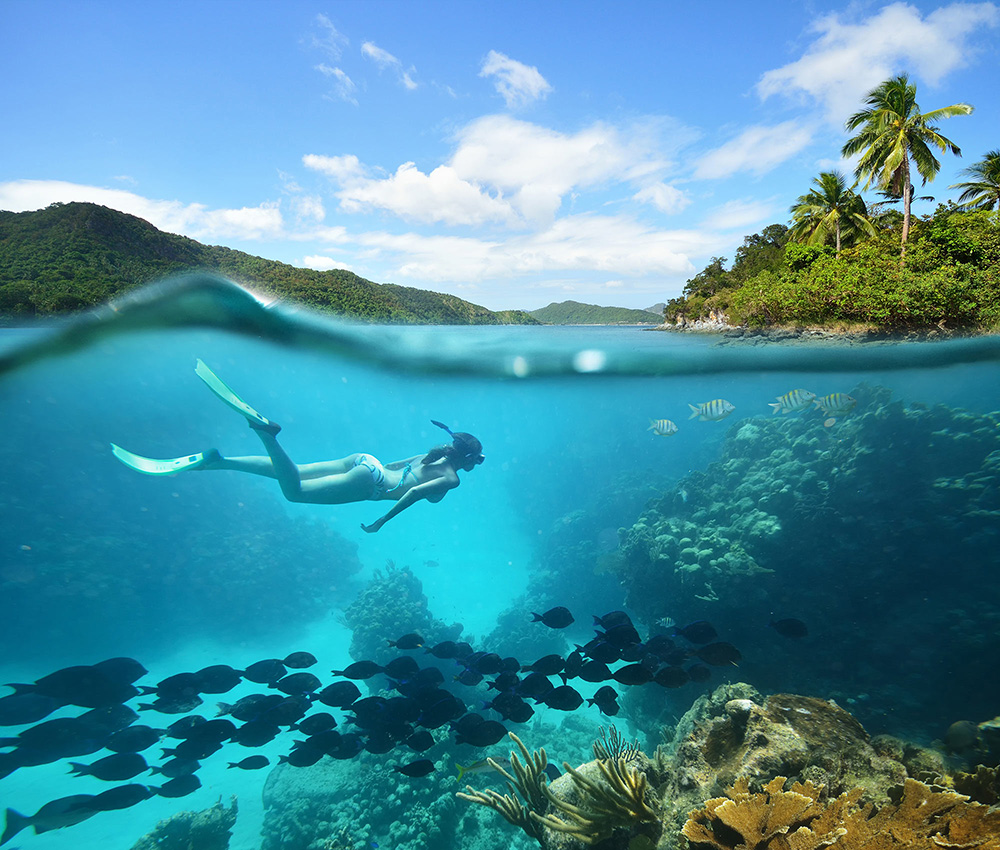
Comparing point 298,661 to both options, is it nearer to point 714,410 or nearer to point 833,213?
point 714,410

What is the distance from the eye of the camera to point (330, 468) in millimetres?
8375

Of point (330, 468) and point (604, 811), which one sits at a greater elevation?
point (330, 468)

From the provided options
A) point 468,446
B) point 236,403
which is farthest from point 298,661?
point 468,446

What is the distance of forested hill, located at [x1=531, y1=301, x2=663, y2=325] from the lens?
1073 inches

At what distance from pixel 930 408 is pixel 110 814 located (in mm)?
24316

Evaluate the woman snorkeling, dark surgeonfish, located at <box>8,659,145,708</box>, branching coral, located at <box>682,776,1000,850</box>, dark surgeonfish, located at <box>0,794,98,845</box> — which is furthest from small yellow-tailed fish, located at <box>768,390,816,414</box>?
dark surgeonfish, located at <box>0,794,98,845</box>

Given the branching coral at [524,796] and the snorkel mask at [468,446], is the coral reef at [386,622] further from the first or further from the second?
the branching coral at [524,796]

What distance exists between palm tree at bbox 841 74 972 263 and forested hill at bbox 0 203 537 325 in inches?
879

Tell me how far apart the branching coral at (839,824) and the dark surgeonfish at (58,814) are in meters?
6.57

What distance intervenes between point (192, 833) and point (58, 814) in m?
3.50

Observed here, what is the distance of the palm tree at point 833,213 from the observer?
67.6 ft

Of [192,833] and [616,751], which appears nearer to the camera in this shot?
[616,751]

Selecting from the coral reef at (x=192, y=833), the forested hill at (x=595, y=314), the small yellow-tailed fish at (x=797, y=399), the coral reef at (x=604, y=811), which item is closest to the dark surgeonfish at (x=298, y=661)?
the coral reef at (x=604, y=811)

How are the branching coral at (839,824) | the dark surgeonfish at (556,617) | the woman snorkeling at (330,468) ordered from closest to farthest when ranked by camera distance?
the branching coral at (839,824), the dark surgeonfish at (556,617), the woman snorkeling at (330,468)
